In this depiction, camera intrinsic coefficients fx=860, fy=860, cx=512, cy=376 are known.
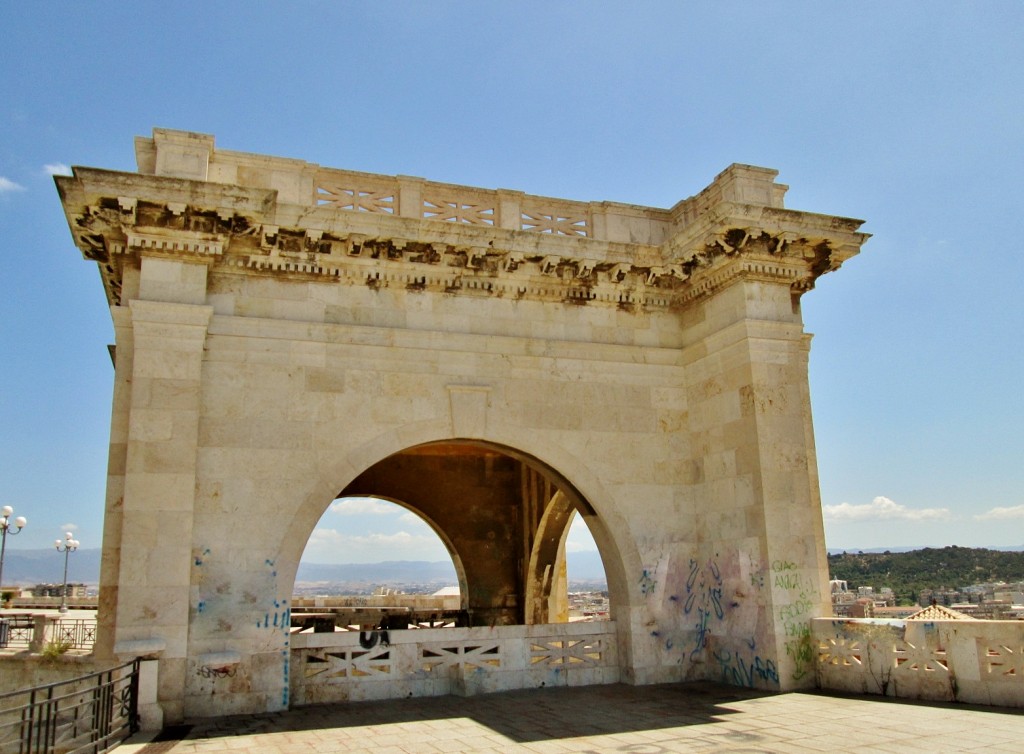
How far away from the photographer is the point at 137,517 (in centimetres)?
912

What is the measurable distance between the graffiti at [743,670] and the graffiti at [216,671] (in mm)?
5837

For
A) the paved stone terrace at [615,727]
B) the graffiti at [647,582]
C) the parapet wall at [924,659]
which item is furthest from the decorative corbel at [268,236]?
the parapet wall at [924,659]

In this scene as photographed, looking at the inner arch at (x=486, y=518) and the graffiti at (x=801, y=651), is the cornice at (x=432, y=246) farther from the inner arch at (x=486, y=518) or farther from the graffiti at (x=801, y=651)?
the inner arch at (x=486, y=518)

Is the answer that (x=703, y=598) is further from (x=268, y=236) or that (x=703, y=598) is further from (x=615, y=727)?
(x=268, y=236)

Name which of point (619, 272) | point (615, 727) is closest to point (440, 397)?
point (619, 272)

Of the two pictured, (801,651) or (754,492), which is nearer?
(801,651)

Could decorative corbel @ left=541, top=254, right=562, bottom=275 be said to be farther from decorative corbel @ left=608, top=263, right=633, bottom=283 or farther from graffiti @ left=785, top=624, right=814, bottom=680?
graffiti @ left=785, top=624, right=814, bottom=680

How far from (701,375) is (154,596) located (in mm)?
7289

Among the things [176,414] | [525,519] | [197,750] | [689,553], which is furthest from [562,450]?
[525,519]

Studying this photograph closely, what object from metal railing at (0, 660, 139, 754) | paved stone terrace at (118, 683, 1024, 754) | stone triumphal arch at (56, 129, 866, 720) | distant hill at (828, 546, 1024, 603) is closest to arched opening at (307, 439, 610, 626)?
stone triumphal arch at (56, 129, 866, 720)

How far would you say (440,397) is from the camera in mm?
10812

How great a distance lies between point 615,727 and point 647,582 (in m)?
3.18

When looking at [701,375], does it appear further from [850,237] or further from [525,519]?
[525,519]

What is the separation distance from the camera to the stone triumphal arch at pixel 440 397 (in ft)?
30.8
